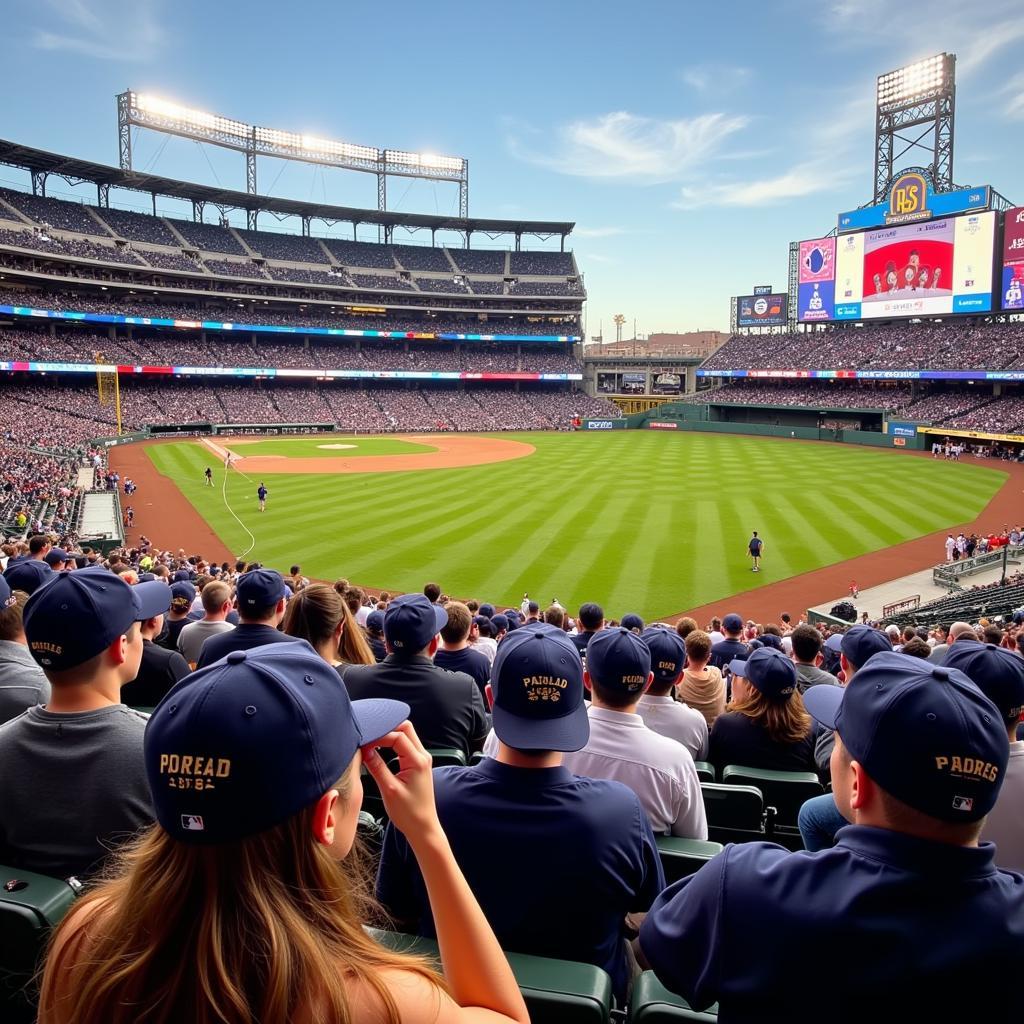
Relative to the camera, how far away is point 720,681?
8.00 m

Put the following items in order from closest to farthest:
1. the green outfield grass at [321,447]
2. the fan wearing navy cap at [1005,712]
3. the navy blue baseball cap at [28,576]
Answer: the fan wearing navy cap at [1005,712] < the navy blue baseball cap at [28,576] < the green outfield grass at [321,447]

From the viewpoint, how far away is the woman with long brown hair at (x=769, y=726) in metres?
6.06

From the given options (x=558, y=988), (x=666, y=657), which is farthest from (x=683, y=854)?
(x=666, y=657)

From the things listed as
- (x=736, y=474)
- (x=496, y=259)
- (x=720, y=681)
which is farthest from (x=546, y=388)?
(x=720, y=681)

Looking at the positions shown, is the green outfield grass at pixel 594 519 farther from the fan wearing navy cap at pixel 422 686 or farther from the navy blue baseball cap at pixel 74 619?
the navy blue baseball cap at pixel 74 619

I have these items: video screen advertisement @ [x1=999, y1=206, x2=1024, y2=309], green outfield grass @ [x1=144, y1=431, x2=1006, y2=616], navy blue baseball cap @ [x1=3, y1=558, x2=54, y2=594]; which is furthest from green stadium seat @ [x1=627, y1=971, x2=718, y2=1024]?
video screen advertisement @ [x1=999, y1=206, x2=1024, y2=309]

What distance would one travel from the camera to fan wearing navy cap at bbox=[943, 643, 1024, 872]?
399 cm

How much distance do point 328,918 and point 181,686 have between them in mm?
706

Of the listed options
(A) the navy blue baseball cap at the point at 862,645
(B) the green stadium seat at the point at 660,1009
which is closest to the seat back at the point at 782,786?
(A) the navy blue baseball cap at the point at 862,645

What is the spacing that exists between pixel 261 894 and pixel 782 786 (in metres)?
4.83

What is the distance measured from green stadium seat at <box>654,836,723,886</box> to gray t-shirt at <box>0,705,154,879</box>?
2594 mm

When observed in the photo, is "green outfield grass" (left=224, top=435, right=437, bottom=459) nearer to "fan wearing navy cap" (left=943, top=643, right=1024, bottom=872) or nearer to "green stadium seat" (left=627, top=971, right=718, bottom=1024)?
"fan wearing navy cap" (left=943, top=643, right=1024, bottom=872)

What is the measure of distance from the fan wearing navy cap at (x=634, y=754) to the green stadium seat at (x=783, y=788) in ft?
4.49

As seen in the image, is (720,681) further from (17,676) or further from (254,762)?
(254,762)
